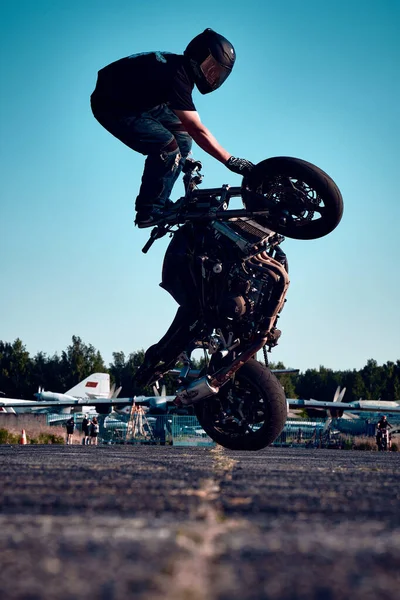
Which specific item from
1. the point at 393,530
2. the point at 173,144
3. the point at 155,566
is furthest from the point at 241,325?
the point at 155,566

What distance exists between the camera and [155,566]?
3.74 ft

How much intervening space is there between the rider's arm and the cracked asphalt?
536 centimetres

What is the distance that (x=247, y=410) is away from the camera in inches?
290

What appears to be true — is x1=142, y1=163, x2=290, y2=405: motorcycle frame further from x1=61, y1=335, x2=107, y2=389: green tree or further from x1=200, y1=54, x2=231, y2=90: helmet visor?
x1=61, y1=335, x2=107, y2=389: green tree

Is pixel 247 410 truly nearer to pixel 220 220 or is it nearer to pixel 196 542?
pixel 220 220

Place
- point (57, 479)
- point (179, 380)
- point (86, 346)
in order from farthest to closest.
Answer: point (86, 346) < point (179, 380) < point (57, 479)

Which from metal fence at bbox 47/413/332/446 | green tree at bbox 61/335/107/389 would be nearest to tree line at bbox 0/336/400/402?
green tree at bbox 61/335/107/389

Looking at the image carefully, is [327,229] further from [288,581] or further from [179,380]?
[288,581]

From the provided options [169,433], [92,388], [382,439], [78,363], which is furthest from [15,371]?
[382,439]

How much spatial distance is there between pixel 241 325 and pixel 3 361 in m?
99.4

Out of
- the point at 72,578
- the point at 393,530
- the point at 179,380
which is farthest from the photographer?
the point at 179,380

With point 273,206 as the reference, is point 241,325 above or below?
below

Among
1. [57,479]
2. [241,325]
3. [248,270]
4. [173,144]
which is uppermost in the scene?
[173,144]

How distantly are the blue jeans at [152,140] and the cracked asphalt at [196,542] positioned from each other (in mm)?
5660
